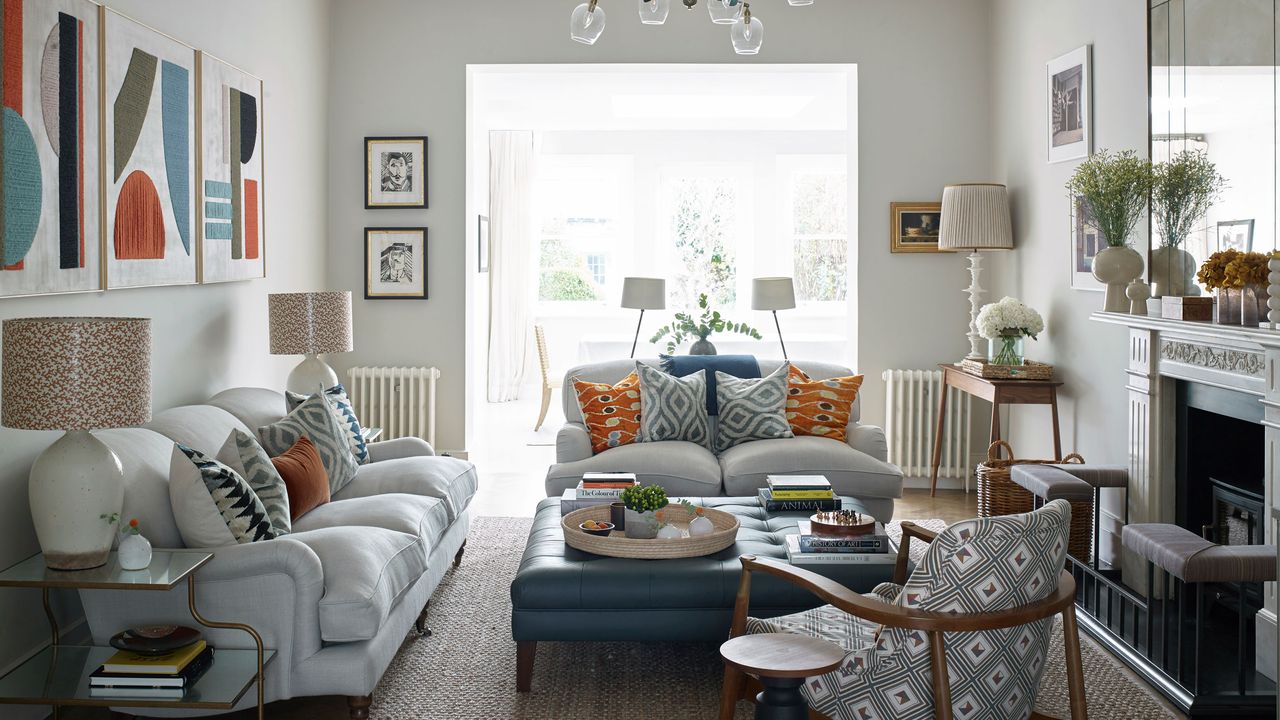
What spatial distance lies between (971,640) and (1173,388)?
2237 mm

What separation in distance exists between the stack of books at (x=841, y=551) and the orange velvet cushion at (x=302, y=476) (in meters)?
1.73

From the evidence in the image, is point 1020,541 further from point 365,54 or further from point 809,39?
point 365,54

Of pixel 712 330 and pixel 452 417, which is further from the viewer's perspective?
pixel 452 417

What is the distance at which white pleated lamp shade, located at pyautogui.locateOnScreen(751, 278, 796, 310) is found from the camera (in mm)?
5934

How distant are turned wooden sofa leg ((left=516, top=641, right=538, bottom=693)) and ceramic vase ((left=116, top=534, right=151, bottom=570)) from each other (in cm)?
113

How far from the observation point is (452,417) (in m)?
6.60

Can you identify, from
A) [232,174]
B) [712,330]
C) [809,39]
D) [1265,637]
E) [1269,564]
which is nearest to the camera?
[1269,564]

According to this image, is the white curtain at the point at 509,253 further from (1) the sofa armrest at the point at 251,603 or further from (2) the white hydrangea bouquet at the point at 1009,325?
(1) the sofa armrest at the point at 251,603

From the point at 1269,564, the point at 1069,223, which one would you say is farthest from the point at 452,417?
the point at 1269,564

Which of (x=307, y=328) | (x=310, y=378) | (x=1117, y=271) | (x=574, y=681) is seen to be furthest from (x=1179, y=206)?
(x=310, y=378)

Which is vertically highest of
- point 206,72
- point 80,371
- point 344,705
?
point 206,72

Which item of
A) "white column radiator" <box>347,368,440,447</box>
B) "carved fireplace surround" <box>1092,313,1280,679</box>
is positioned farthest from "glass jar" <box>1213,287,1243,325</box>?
"white column radiator" <box>347,368,440,447</box>

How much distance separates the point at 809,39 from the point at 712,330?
2.03 meters

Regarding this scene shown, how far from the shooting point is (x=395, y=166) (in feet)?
21.2
